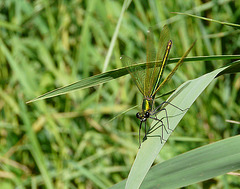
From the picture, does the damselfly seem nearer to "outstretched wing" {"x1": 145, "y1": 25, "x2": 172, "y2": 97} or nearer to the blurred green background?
"outstretched wing" {"x1": 145, "y1": 25, "x2": 172, "y2": 97}

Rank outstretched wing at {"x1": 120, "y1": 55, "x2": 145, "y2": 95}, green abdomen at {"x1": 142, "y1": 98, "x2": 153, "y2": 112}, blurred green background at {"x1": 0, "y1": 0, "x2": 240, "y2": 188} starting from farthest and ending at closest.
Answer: blurred green background at {"x1": 0, "y1": 0, "x2": 240, "y2": 188} → green abdomen at {"x1": 142, "y1": 98, "x2": 153, "y2": 112} → outstretched wing at {"x1": 120, "y1": 55, "x2": 145, "y2": 95}

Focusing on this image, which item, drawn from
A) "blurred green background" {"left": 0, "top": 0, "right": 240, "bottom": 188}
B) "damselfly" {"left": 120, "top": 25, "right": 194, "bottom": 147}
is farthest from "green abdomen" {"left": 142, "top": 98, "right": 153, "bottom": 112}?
"blurred green background" {"left": 0, "top": 0, "right": 240, "bottom": 188}

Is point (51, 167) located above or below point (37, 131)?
below

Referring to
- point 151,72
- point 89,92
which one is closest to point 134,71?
point 151,72

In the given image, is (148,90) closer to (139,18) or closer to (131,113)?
(131,113)

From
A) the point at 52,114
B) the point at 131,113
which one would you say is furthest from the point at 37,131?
the point at 131,113

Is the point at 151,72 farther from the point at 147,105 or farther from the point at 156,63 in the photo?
the point at 147,105
